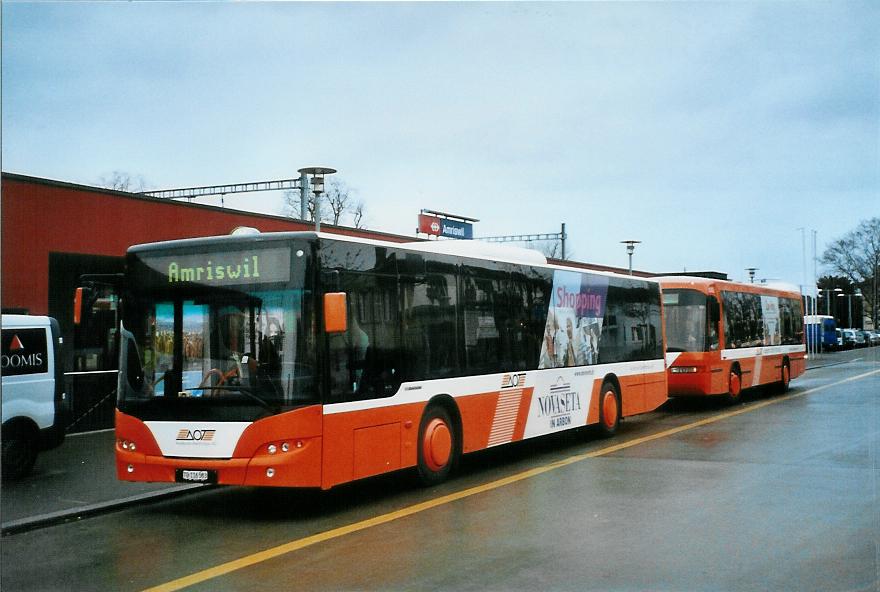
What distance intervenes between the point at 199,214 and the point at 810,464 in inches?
571

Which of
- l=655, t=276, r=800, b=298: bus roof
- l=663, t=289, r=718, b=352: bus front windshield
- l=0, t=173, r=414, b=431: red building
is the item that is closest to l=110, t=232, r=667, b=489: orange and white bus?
l=0, t=173, r=414, b=431: red building

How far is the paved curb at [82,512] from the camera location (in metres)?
8.95

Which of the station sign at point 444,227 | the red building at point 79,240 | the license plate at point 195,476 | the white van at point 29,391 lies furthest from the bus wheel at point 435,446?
the station sign at point 444,227

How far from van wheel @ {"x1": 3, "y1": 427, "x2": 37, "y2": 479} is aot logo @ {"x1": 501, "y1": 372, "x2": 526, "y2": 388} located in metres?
6.21

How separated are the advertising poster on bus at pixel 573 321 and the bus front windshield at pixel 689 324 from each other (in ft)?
20.6

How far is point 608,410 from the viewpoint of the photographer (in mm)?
15898

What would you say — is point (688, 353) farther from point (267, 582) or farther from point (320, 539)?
point (267, 582)

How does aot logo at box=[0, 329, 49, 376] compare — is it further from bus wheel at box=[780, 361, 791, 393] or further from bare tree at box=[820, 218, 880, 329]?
bare tree at box=[820, 218, 880, 329]

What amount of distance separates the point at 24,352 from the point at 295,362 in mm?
5025

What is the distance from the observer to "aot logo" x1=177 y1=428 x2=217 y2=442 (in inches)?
357

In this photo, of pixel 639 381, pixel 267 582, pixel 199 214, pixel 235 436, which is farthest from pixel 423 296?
pixel 199 214

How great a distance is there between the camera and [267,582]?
661 cm

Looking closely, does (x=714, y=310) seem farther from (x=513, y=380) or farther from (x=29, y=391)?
(x=29, y=391)

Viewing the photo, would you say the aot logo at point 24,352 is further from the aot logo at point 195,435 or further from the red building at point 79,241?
the aot logo at point 195,435
